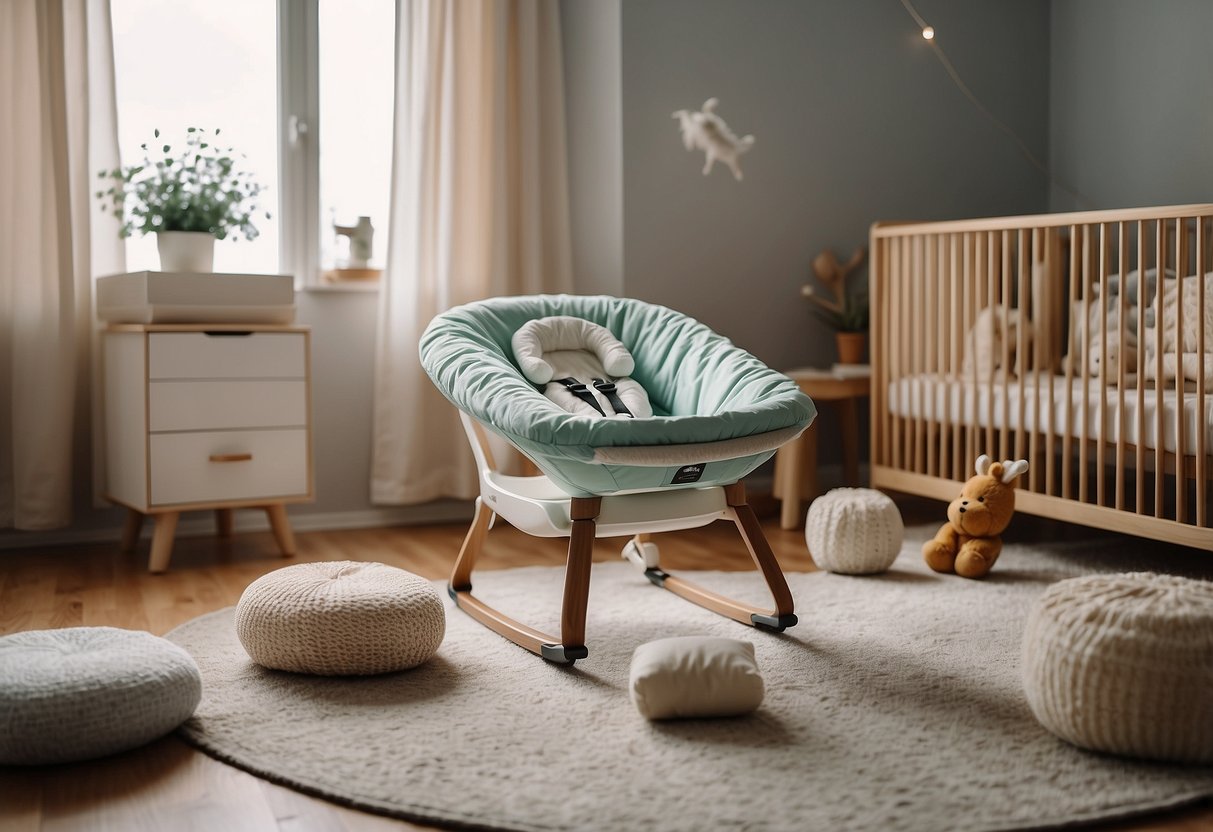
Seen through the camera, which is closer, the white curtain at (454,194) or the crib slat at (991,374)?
the crib slat at (991,374)

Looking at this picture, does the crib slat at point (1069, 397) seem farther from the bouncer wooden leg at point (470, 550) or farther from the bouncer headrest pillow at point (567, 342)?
the bouncer wooden leg at point (470, 550)

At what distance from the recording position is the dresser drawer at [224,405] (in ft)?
9.81

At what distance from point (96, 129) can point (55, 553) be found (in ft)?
3.98

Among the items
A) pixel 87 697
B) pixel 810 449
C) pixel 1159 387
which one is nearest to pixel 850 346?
pixel 810 449

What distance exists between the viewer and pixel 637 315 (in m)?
2.80

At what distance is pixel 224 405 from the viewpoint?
10.1 feet

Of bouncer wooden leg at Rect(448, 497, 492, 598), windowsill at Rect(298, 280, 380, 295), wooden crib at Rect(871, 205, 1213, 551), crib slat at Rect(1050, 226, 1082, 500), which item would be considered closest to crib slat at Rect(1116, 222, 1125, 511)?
wooden crib at Rect(871, 205, 1213, 551)

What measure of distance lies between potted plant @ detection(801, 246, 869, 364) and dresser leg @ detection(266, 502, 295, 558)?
6.14 ft

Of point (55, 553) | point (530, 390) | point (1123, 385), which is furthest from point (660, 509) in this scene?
point (55, 553)

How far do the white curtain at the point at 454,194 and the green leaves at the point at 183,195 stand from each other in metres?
0.53

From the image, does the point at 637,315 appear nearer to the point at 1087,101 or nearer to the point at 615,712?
the point at 615,712

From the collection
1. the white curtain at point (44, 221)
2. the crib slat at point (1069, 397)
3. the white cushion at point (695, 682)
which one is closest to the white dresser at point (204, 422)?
the white curtain at point (44, 221)

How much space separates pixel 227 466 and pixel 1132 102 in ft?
10.4

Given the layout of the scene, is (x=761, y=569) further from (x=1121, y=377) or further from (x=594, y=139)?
(x=594, y=139)
